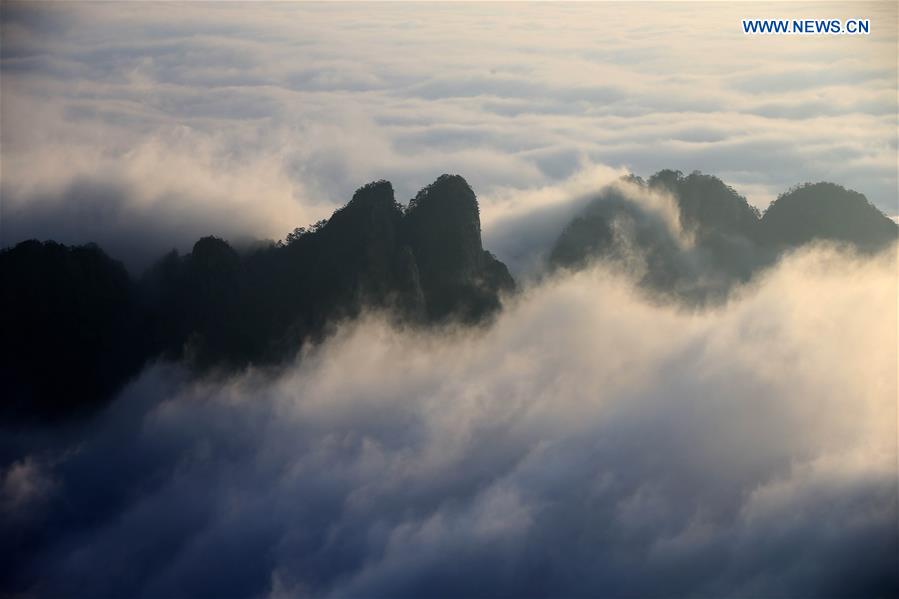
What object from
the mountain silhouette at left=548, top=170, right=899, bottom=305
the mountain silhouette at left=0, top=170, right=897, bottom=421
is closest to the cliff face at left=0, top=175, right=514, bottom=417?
the mountain silhouette at left=0, top=170, right=897, bottom=421

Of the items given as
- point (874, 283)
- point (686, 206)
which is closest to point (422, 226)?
point (686, 206)

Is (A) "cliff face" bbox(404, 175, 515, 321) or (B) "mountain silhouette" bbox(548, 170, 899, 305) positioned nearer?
(A) "cliff face" bbox(404, 175, 515, 321)

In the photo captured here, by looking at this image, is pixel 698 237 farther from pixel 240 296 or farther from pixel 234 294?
pixel 234 294

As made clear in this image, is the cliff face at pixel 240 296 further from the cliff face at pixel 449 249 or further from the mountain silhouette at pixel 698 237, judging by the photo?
the mountain silhouette at pixel 698 237

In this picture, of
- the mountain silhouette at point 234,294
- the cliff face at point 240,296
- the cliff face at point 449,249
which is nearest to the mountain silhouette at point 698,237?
the mountain silhouette at point 234,294

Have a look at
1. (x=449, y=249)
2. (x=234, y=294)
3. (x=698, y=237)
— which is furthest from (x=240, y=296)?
(x=698, y=237)

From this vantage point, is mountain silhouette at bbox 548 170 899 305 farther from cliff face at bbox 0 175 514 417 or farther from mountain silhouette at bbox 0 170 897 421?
cliff face at bbox 0 175 514 417

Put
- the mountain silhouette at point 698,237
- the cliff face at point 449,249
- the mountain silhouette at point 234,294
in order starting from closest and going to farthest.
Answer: the mountain silhouette at point 234,294, the cliff face at point 449,249, the mountain silhouette at point 698,237

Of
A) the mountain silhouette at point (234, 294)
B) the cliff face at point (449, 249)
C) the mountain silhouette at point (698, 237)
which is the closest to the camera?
the mountain silhouette at point (234, 294)
